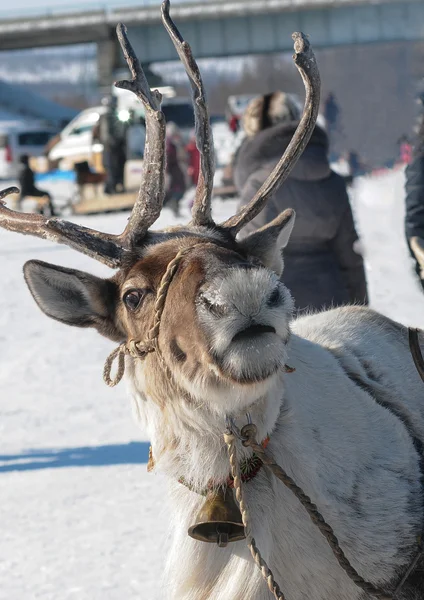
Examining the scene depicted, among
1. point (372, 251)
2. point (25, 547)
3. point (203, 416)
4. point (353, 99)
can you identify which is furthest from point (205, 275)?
point (353, 99)

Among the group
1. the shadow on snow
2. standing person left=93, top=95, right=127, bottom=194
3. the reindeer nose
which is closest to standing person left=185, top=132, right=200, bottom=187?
standing person left=93, top=95, right=127, bottom=194

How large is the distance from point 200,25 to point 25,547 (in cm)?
4619

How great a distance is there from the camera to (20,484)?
5.90 meters

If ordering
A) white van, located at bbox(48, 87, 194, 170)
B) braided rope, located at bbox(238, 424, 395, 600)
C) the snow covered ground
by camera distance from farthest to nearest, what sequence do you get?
white van, located at bbox(48, 87, 194, 170) → the snow covered ground → braided rope, located at bbox(238, 424, 395, 600)

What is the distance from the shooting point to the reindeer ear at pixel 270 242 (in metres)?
3.39

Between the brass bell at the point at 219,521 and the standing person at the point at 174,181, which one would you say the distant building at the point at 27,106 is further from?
the brass bell at the point at 219,521

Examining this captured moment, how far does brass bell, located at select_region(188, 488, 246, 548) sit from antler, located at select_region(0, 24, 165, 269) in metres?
0.76

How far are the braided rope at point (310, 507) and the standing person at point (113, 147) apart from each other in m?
21.7

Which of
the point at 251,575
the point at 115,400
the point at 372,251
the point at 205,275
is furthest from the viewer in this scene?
the point at 372,251

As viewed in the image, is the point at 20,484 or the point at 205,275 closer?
the point at 205,275

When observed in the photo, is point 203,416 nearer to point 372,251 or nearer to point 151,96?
point 151,96

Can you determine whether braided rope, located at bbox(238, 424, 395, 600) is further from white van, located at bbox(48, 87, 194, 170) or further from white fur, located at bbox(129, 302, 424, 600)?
white van, located at bbox(48, 87, 194, 170)

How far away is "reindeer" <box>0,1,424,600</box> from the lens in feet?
9.50

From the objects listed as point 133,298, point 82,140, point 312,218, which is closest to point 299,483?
point 133,298
